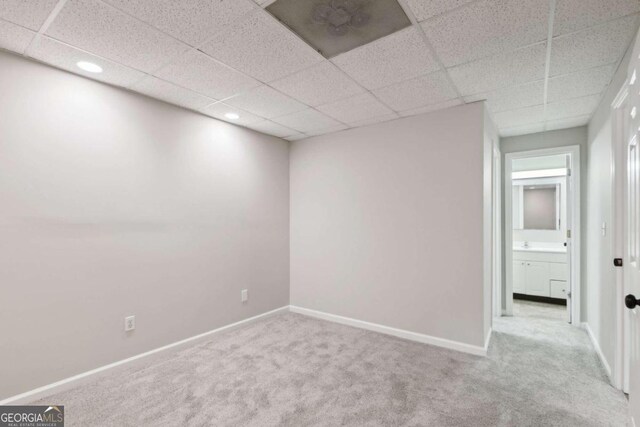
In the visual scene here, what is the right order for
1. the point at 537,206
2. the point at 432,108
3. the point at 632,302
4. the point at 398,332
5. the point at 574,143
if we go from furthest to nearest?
the point at 537,206 < the point at 574,143 < the point at 398,332 < the point at 432,108 < the point at 632,302

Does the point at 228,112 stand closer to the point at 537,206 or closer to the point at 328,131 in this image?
the point at 328,131

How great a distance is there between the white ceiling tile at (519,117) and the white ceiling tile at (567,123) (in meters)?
0.21

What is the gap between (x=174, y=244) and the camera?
2969 mm

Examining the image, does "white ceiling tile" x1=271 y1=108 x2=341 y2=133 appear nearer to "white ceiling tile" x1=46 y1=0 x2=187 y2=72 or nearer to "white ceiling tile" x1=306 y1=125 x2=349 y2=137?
"white ceiling tile" x1=306 y1=125 x2=349 y2=137

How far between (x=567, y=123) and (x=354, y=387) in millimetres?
3762

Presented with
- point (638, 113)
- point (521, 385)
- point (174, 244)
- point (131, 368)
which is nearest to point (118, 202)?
point (174, 244)

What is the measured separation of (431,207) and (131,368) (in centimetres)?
324

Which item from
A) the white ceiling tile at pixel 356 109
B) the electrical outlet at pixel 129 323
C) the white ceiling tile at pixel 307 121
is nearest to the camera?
the electrical outlet at pixel 129 323

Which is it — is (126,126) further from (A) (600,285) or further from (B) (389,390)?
(A) (600,285)

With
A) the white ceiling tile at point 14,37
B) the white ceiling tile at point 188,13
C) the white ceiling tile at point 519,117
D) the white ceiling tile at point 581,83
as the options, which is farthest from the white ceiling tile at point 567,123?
the white ceiling tile at point 14,37

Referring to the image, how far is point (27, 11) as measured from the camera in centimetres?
166

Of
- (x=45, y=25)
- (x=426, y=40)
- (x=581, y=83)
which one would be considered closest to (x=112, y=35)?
(x=45, y=25)

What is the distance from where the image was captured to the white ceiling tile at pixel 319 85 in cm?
233

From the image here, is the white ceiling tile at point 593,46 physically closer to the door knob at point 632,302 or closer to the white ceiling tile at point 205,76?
the door knob at point 632,302
